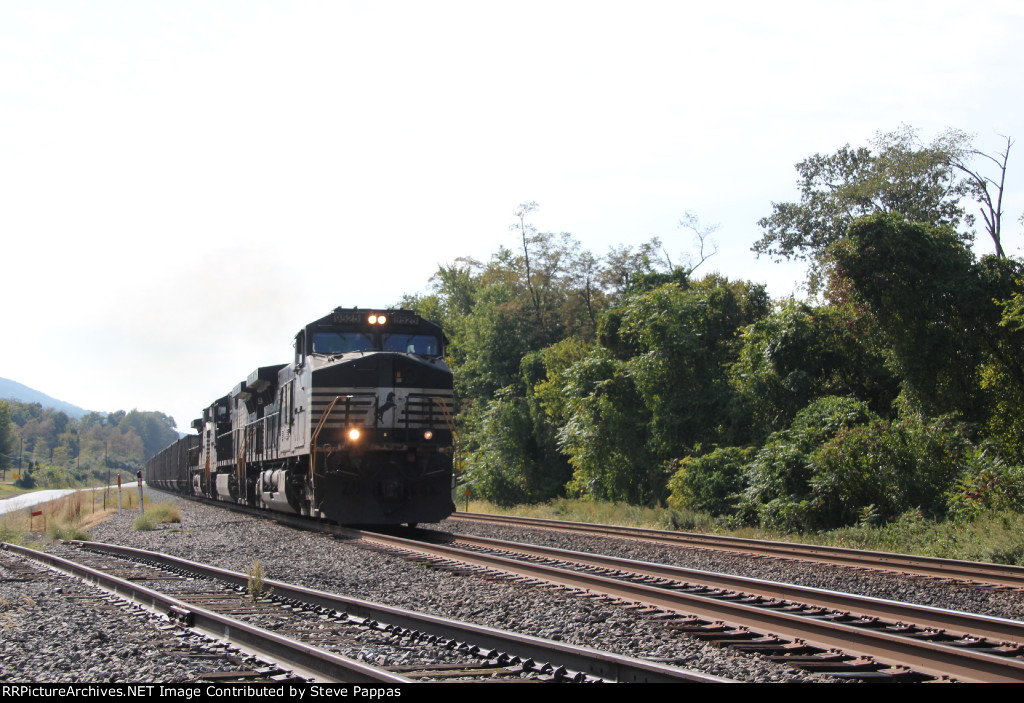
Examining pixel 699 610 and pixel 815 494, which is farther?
pixel 815 494

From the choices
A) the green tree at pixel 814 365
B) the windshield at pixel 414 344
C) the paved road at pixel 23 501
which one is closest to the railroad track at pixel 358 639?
the windshield at pixel 414 344

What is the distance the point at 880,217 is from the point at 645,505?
9304 mm

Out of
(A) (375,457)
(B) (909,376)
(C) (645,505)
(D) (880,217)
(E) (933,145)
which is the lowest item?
(C) (645,505)

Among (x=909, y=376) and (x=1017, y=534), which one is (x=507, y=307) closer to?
(x=909, y=376)

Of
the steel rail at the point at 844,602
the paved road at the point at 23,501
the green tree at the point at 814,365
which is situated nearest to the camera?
the steel rail at the point at 844,602

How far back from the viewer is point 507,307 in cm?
3631

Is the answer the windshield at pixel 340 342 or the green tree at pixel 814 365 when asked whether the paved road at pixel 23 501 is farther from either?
the green tree at pixel 814 365

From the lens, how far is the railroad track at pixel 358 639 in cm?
484

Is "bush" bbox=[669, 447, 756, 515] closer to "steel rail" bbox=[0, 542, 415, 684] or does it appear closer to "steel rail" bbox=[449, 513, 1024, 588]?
"steel rail" bbox=[449, 513, 1024, 588]

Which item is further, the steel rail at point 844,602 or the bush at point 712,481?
the bush at point 712,481

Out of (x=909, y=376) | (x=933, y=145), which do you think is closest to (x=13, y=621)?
(x=909, y=376)

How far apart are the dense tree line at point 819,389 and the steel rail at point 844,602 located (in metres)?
6.33

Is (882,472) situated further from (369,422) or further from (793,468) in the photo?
(369,422)

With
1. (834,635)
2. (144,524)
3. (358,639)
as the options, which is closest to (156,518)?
(144,524)
